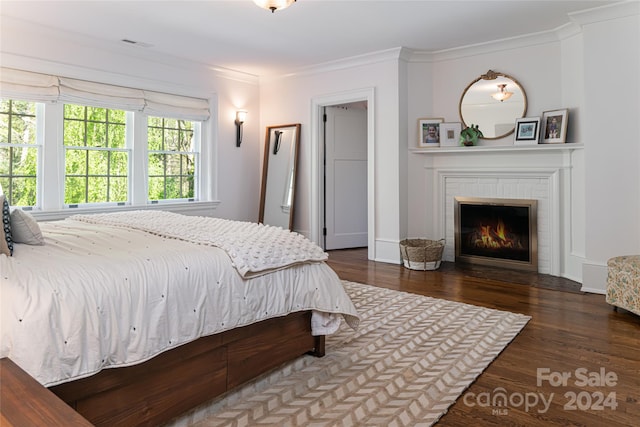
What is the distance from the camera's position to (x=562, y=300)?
3.66 m

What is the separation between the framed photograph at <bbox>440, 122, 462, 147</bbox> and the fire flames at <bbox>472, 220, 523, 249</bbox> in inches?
40.8

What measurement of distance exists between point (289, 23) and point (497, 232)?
10.5 ft

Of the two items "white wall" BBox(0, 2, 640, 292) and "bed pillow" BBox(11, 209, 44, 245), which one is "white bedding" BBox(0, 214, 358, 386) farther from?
"white wall" BBox(0, 2, 640, 292)

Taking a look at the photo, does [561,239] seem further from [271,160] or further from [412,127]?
[271,160]

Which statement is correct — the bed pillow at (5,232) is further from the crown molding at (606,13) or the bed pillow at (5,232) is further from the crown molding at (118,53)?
the crown molding at (606,13)

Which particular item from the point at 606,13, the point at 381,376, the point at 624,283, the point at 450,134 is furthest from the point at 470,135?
the point at 381,376

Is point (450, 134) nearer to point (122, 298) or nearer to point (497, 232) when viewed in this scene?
point (497, 232)

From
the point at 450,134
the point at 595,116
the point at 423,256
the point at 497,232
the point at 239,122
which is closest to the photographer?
the point at 595,116

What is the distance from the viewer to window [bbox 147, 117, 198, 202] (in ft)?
17.5

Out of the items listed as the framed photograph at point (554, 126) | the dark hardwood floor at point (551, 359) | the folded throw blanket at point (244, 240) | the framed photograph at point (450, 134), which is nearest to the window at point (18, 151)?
the folded throw blanket at point (244, 240)

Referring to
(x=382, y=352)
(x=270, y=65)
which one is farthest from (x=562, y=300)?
(x=270, y=65)

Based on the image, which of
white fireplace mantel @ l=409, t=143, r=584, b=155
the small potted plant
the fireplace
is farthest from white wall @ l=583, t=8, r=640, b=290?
the small potted plant

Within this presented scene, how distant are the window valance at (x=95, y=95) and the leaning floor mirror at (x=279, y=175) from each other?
1054 mm

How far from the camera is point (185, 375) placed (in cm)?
180
